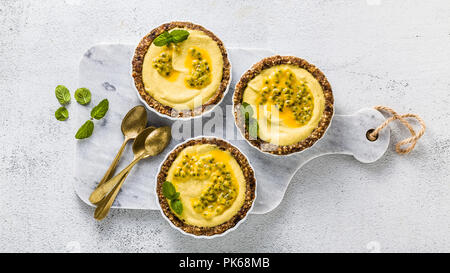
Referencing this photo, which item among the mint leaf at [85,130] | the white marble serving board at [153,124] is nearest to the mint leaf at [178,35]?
the white marble serving board at [153,124]

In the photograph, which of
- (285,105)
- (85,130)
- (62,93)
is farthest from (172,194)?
(62,93)

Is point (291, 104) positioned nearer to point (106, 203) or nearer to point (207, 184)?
point (207, 184)

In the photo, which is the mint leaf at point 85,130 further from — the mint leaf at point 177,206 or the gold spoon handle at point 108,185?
the mint leaf at point 177,206

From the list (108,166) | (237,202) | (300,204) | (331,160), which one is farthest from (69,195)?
(331,160)

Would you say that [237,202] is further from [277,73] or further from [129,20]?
[129,20]

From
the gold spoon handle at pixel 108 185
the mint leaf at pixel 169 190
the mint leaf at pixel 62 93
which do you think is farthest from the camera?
the mint leaf at pixel 62 93
